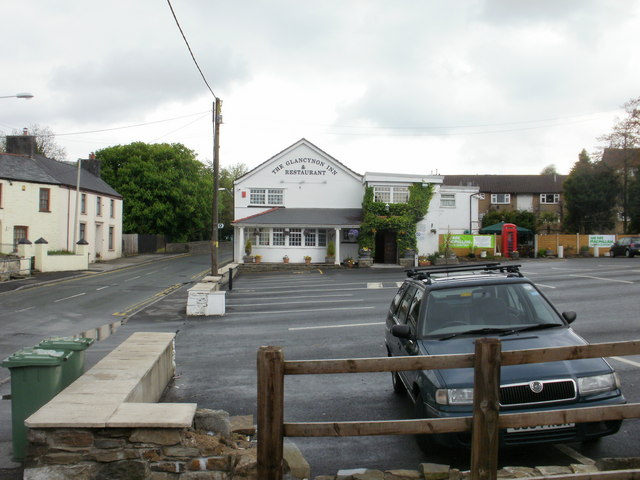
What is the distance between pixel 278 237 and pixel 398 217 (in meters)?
8.47

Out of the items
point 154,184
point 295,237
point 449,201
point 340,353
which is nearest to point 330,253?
point 295,237

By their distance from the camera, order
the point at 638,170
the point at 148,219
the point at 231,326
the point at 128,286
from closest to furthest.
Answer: the point at 231,326, the point at 128,286, the point at 638,170, the point at 148,219

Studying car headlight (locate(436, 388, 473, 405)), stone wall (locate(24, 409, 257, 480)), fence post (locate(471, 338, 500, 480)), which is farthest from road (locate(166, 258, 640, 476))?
fence post (locate(471, 338, 500, 480))

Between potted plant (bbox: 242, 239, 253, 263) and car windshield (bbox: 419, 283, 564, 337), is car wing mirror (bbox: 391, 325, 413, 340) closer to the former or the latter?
car windshield (bbox: 419, 283, 564, 337)

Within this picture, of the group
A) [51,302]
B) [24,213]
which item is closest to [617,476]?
[51,302]

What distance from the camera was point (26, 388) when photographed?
486 cm

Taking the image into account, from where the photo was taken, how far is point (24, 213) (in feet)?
116

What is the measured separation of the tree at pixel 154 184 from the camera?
5509 centimetres

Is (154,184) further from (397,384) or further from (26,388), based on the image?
(26,388)

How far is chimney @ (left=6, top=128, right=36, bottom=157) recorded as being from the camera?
37.9 metres

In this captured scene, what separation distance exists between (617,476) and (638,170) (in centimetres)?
5328

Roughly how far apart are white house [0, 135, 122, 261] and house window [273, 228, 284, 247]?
14.3m

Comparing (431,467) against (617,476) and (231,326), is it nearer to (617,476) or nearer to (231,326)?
(617,476)

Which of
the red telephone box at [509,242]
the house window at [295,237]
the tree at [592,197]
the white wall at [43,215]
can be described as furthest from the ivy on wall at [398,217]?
the tree at [592,197]
